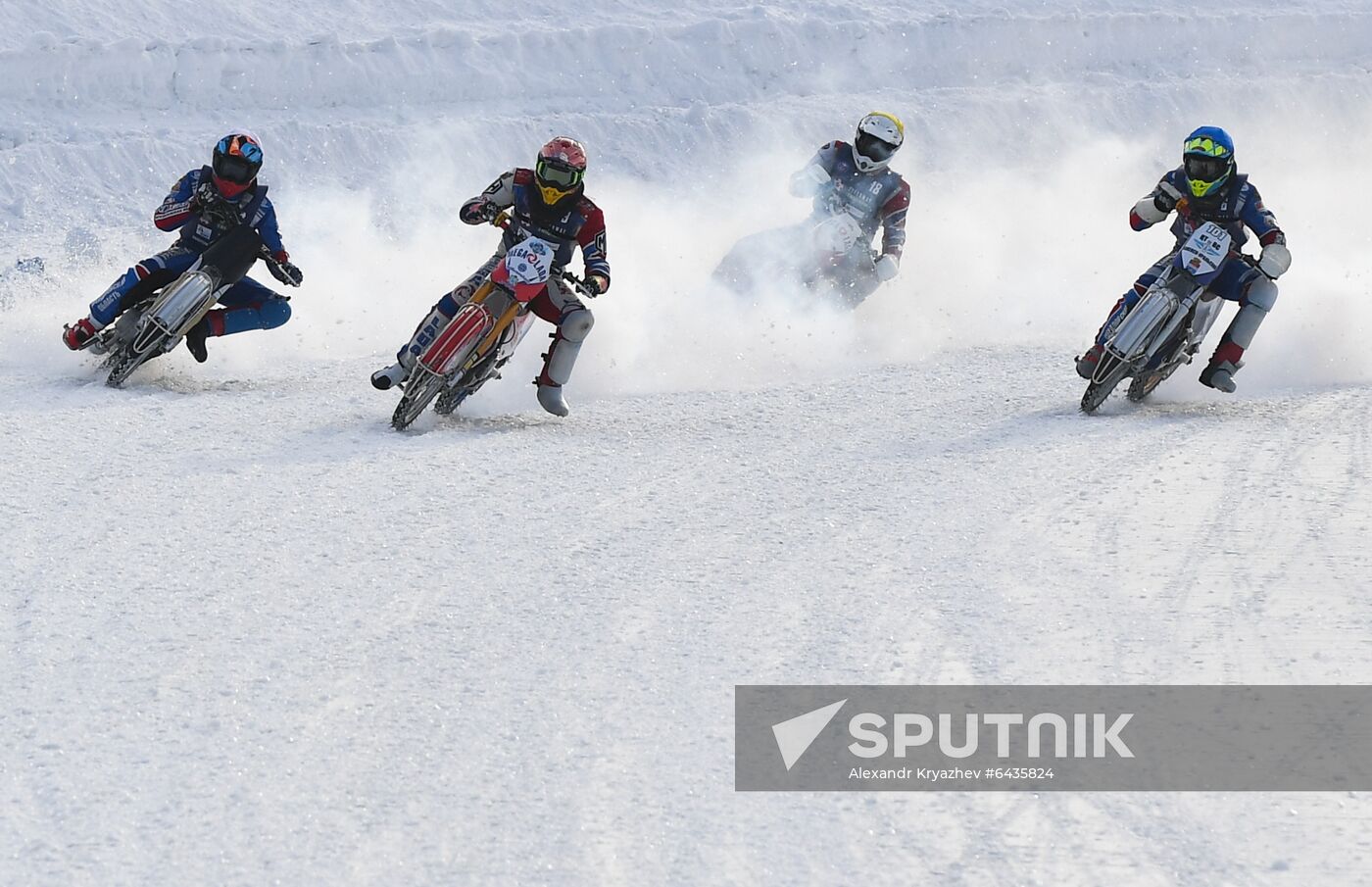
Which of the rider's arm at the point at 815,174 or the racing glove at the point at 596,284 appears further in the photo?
the rider's arm at the point at 815,174

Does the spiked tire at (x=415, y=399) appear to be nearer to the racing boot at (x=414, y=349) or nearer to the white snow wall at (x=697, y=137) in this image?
the racing boot at (x=414, y=349)

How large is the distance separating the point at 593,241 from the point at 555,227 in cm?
28

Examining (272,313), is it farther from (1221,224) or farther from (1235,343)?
(1235,343)

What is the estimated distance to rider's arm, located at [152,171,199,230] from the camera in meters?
11.2

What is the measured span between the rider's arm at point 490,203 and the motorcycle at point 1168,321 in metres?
4.04

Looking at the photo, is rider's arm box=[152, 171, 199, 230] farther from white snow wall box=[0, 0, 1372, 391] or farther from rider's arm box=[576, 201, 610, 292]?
rider's arm box=[576, 201, 610, 292]

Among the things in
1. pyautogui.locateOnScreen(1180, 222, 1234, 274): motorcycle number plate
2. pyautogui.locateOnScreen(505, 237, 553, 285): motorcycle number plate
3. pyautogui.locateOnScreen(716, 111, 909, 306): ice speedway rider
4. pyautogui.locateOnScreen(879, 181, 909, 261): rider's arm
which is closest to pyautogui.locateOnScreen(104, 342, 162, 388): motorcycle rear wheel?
pyautogui.locateOnScreen(505, 237, 553, 285): motorcycle number plate

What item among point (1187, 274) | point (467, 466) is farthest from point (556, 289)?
point (1187, 274)

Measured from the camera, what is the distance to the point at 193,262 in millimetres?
11391

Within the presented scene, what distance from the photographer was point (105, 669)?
616 cm

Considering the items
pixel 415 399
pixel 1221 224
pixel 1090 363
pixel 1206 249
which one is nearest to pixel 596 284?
pixel 415 399

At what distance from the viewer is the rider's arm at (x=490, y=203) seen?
10781 mm

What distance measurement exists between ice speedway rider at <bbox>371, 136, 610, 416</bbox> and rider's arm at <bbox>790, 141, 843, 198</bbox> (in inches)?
171

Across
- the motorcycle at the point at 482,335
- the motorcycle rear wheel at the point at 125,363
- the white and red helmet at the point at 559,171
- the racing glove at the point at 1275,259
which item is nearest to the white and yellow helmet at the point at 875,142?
the racing glove at the point at 1275,259
